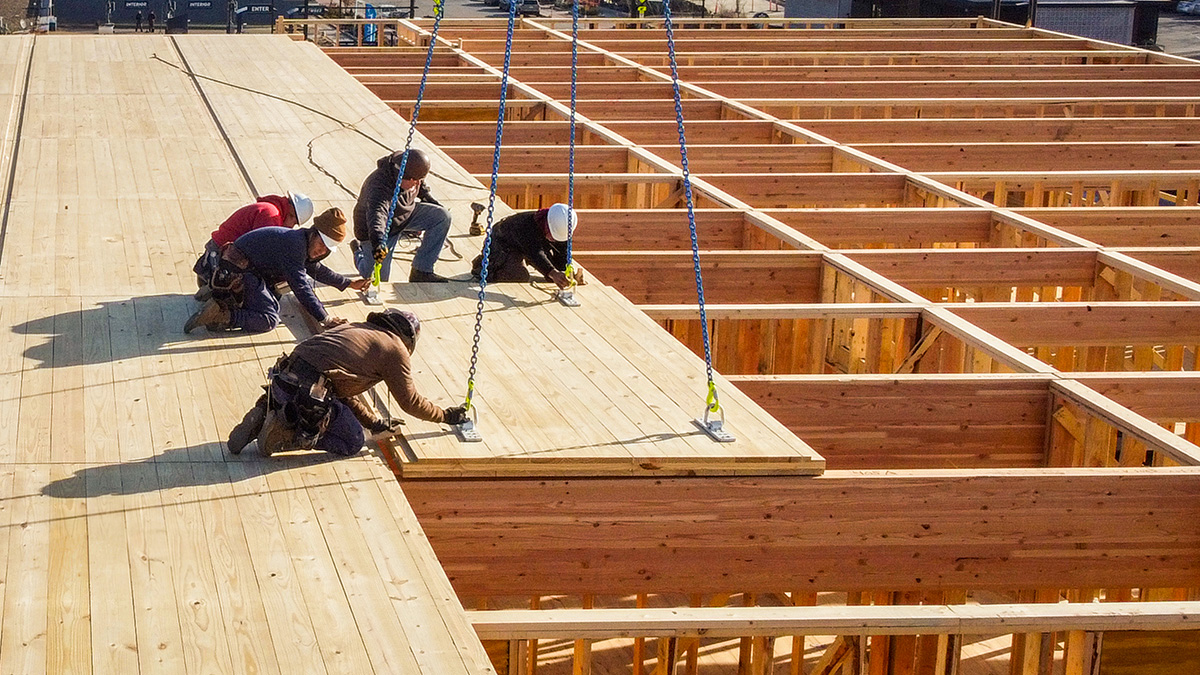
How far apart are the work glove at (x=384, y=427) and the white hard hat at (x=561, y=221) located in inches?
108

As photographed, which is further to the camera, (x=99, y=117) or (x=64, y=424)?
(x=99, y=117)

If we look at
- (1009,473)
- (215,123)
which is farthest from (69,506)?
(215,123)

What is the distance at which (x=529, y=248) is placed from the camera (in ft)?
35.6

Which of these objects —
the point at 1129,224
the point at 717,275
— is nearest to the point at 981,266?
the point at 717,275

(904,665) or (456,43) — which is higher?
(456,43)

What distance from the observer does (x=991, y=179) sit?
1579cm

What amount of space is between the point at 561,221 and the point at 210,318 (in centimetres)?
245

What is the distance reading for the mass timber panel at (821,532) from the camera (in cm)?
767

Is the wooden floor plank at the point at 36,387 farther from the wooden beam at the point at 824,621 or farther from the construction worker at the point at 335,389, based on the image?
the wooden beam at the point at 824,621

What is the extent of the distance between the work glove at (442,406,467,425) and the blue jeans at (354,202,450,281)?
3135 millimetres

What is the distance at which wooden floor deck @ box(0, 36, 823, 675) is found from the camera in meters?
6.15

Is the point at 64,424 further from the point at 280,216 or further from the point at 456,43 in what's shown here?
the point at 456,43

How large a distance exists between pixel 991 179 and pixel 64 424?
10.6 meters

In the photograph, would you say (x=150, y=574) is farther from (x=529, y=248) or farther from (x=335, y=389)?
(x=529, y=248)
